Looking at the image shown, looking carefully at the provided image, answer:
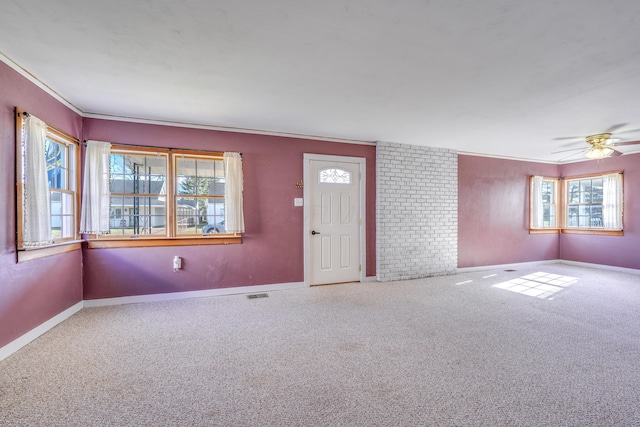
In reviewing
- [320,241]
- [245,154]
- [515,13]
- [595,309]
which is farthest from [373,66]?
[595,309]

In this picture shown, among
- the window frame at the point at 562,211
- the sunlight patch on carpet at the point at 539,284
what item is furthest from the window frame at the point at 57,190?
the window frame at the point at 562,211

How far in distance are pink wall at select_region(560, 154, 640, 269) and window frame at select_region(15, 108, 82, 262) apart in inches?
376

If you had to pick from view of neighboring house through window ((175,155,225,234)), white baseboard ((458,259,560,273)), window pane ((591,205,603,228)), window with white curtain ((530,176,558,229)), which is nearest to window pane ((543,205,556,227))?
window with white curtain ((530,176,558,229))

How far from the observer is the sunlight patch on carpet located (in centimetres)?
465

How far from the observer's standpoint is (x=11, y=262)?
2.62 m

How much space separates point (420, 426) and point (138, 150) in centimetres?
438

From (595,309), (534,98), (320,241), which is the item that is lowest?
(595,309)

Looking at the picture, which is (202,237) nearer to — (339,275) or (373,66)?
(339,275)

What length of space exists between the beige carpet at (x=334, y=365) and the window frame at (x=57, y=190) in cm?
84

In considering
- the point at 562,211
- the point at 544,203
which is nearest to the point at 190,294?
the point at 544,203

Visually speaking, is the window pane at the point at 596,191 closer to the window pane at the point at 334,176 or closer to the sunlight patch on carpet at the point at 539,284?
the sunlight patch on carpet at the point at 539,284

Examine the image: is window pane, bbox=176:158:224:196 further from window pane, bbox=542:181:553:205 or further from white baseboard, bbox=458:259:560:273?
window pane, bbox=542:181:553:205

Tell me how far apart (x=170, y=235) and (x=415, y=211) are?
4.20m

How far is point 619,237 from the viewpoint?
6156 mm
